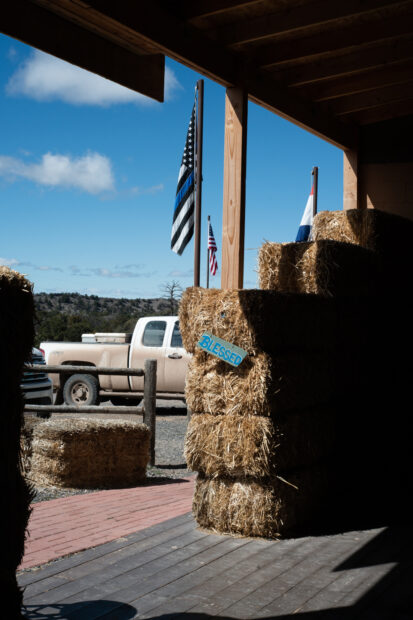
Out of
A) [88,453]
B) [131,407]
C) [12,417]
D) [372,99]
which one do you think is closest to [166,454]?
[131,407]

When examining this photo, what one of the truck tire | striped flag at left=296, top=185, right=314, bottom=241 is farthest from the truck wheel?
striped flag at left=296, top=185, right=314, bottom=241

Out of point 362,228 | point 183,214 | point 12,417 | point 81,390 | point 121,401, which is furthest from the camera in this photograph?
point 121,401

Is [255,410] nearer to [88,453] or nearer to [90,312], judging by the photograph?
[88,453]

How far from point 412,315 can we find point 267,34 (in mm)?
2682

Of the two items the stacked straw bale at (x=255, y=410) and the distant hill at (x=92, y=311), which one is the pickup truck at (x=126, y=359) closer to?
the stacked straw bale at (x=255, y=410)

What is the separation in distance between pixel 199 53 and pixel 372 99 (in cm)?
240

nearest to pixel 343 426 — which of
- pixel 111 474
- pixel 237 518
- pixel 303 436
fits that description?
pixel 303 436

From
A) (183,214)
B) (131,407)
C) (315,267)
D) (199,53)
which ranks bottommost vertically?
Result: (131,407)

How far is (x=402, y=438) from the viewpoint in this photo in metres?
5.77

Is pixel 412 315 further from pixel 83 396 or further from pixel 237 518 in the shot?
pixel 83 396

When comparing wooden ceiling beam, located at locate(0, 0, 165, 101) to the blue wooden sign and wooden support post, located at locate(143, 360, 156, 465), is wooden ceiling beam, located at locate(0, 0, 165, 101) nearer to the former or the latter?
the blue wooden sign

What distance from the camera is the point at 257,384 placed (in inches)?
174

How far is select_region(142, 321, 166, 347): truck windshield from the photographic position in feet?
41.4

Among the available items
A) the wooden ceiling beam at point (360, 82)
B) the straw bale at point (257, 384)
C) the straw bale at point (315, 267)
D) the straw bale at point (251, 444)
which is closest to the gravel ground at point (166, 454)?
the straw bale at point (251, 444)
